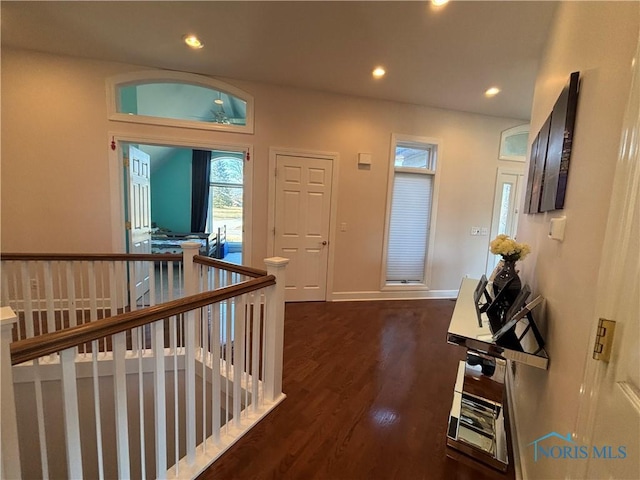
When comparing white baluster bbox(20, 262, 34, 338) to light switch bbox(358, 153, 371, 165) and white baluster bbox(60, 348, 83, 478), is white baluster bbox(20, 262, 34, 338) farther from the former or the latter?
light switch bbox(358, 153, 371, 165)

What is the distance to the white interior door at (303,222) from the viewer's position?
12.9 ft

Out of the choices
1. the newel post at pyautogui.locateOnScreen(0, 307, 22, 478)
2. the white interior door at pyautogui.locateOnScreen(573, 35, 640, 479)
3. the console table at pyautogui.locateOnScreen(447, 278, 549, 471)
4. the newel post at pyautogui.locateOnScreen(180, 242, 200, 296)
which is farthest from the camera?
the newel post at pyautogui.locateOnScreen(180, 242, 200, 296)

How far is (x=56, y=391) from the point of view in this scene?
239 centimetres

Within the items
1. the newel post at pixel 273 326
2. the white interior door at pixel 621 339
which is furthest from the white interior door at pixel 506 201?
the white interior door at pixel 621 339

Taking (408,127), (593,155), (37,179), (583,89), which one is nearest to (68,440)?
(593,155)

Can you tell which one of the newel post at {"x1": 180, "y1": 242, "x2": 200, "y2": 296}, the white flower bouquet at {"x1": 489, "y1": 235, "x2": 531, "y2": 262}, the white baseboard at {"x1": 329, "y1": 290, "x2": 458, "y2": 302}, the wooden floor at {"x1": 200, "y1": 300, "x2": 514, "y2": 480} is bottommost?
the wooden floor at {"x1": 200, "y1": 300, "x2": 514, "y2": 480}

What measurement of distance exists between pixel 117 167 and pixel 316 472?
12.2ft

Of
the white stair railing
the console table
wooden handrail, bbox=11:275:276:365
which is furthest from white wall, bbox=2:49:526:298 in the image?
wooden handrail, bbox=11:275:276:365

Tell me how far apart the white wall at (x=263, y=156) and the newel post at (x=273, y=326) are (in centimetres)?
201

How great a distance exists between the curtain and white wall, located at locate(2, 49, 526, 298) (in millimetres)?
4233

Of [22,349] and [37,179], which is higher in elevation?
[37,179]

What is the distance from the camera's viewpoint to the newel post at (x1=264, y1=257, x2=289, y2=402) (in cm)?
196

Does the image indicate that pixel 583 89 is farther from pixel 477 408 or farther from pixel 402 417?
pixel 402 417

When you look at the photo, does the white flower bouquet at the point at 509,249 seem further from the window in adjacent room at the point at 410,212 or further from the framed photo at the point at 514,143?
the framed photo at the point at 514,143
